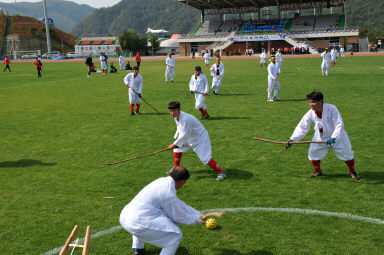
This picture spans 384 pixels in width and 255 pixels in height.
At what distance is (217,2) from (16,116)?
2463 inches

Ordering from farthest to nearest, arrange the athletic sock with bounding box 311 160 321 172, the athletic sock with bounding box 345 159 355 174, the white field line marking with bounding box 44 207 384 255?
the athletic sock with bounding box 311 160 321 172
the athletic sock with bounding box 345 159 355 174
the white field line marking with bounding box 44 207 384 255

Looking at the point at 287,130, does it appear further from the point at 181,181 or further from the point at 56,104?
the point at 56,104

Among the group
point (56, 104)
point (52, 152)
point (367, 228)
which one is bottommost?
point (367, 228)

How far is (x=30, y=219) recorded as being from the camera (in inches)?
233

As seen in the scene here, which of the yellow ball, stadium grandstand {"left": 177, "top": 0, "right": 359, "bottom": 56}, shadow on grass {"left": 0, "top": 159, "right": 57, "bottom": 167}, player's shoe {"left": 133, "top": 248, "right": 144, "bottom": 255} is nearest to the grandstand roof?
stadium grandstand {"left": 177, "top": 0, "right": 359, "bottom": 56}

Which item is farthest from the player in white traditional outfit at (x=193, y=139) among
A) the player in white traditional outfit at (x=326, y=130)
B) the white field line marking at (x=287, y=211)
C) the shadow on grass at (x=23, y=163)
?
the shadow on grass at (x=23, y=163)

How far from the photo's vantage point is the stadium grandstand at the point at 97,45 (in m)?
86.9

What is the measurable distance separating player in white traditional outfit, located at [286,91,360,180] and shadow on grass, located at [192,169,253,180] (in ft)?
3.94

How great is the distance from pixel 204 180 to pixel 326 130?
106 inches

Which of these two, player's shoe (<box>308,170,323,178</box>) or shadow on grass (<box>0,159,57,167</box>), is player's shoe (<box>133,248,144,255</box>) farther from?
shadow on grass (<box>0,159,57,167</box>)

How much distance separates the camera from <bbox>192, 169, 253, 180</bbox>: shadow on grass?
7484 millimetres

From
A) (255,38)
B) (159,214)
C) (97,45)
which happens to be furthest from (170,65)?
(97,45)

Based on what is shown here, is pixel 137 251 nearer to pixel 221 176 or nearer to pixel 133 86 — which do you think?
pixel 221 176

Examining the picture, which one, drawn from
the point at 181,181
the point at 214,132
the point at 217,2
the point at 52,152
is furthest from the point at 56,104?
the point at 217,2
